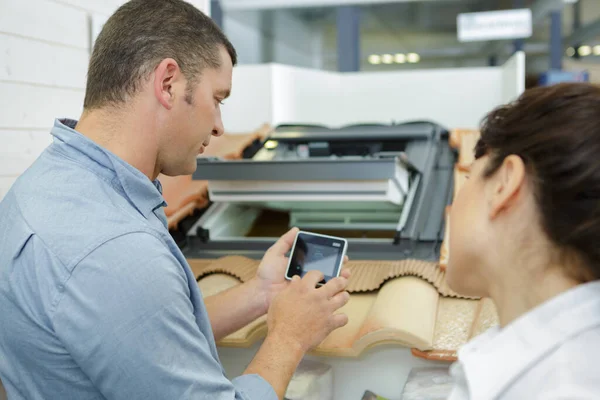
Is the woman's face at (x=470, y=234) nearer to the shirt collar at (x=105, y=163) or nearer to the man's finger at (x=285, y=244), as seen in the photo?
the shirt collar at (x=105, y=163)

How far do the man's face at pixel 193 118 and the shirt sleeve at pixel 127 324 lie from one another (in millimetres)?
344

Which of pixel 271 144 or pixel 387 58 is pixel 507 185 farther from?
pixel 387 58

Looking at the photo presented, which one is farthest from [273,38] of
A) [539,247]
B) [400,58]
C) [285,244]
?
[539,247]

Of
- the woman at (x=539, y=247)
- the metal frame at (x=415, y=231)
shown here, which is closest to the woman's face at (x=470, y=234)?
the woman at (x=539, y=247)

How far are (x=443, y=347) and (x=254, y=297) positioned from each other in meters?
0.56

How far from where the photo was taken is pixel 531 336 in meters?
0.81

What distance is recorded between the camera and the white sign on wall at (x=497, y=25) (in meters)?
5.34

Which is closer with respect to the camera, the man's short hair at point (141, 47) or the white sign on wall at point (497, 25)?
the man's short hair at point (141, 47)

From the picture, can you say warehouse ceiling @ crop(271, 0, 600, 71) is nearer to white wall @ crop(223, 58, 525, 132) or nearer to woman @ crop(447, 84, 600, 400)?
white wall @ crop(223, 58, 525, 132)

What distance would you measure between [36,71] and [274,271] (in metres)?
1.20

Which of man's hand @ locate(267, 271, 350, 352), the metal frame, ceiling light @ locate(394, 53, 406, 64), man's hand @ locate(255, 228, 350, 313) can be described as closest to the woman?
man's hand @ locate(267, 271, 350, 352)

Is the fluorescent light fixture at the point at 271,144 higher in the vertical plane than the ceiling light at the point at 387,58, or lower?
lower

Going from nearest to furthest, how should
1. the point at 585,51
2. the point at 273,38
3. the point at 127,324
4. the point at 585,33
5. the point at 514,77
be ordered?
the point at 127,324
the point at 514,77
the point at 585,33
the point at 273,38
the point at 585,51

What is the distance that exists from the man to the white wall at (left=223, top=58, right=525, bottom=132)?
2.30 m
